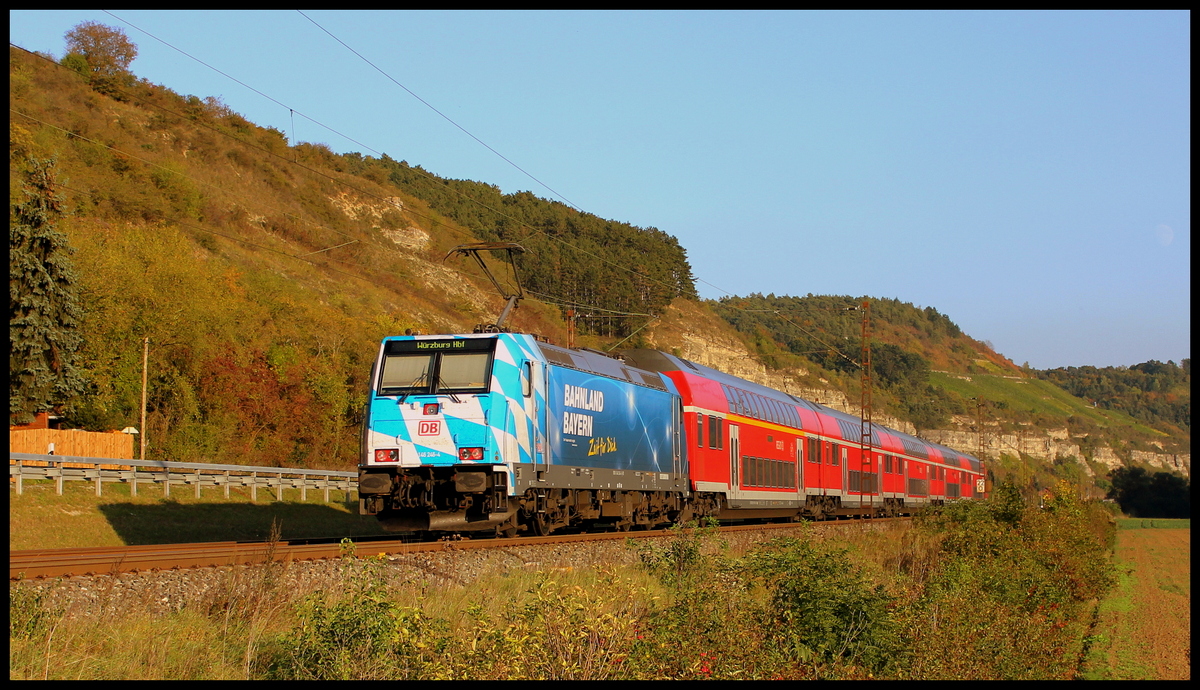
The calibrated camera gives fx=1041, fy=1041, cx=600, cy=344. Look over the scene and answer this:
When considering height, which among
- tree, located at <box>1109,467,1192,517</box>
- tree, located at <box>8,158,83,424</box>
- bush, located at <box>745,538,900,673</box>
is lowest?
tree, located at <box>1109,467,1192,517</box>

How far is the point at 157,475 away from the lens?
31125 millimetres

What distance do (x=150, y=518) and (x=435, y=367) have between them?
13234mm

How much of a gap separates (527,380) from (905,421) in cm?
12828


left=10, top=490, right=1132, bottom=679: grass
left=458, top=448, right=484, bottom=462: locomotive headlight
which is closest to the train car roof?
left=458, top=448, right=484, bottom=462: locomotive headlight

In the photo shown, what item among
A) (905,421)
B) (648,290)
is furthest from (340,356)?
(905,421)

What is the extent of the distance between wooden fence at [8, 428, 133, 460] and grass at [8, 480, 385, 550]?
20.5 ft

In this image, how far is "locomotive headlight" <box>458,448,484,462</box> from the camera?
1755 cm

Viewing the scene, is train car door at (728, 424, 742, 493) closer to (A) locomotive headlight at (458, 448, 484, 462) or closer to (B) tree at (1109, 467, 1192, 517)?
(A) locomotive headlight at (458, 448, 484, 462)

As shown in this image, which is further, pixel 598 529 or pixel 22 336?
pixel 22 336

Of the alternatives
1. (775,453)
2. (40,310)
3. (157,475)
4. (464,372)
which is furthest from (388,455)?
(40,310)

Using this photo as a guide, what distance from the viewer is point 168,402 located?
4244cm

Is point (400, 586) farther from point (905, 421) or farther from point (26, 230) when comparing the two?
point (905, 421)

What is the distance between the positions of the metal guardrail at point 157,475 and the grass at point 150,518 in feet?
1.18

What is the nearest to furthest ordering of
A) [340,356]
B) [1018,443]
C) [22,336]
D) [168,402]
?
1. [22,336]
2. [168,402]
3. [340,356]
4. [1018,443]
